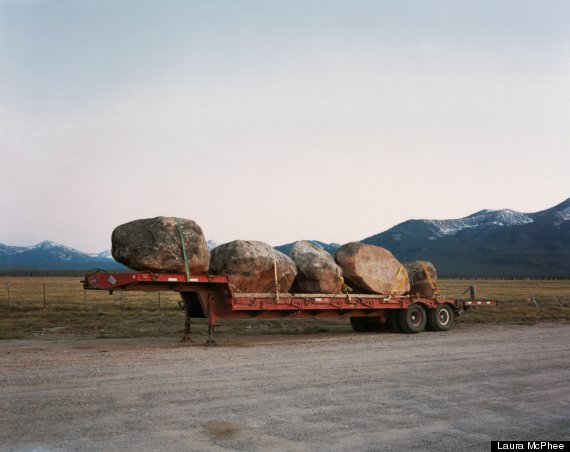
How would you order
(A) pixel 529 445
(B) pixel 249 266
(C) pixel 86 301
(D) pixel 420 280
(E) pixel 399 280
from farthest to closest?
(C) pixel 86 301 → (D) pixel 420 280 → (E) pixel 399 280 → (B) pixel 249 266 → (A) pixel 529 445

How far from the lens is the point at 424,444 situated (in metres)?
5.94

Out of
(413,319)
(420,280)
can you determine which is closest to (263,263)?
(413,319)

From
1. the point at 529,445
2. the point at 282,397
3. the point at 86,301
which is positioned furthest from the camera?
the point at 86,301

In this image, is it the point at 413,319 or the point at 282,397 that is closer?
the point at 282,397

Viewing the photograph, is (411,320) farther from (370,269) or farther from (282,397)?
(282,397)

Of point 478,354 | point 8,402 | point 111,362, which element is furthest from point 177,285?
point 478,354

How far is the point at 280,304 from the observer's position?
14.1 metres

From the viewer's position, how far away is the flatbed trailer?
12500mm

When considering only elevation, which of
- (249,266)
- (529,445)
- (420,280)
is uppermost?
(249,266)

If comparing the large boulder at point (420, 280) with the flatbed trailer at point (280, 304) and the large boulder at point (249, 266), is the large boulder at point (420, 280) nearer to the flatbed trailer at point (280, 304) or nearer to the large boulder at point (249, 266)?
the flatbed trailer at point (280, 304)

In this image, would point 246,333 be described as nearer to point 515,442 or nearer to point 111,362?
point 111,362

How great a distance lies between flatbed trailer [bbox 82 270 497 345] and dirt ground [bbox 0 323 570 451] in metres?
1.01

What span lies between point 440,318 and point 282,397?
10.8 metres

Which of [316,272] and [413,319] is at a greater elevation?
[316,272]
